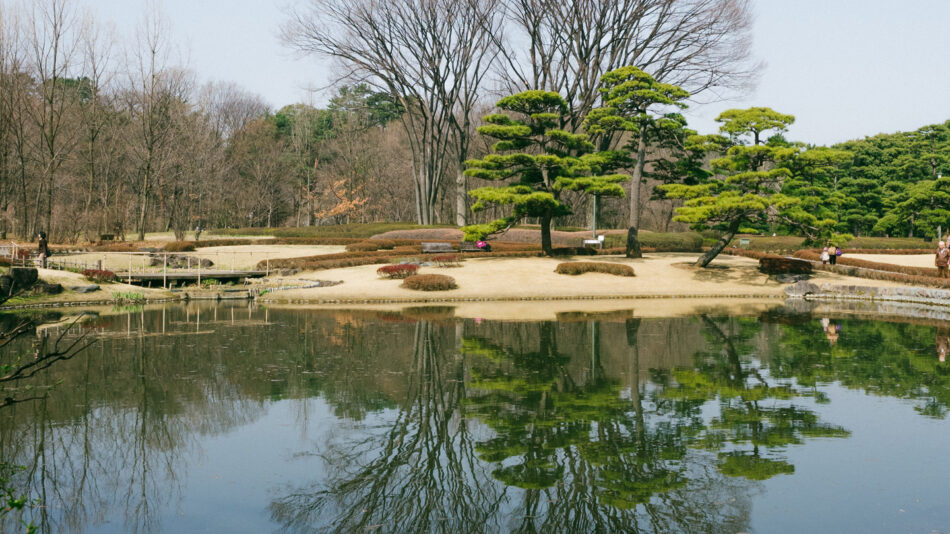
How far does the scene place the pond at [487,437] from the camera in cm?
665

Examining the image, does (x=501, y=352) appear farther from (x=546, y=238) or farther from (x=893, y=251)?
(x=893, y=251)

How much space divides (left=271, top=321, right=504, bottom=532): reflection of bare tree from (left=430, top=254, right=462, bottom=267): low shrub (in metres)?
21.8

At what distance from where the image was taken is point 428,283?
90.8ft

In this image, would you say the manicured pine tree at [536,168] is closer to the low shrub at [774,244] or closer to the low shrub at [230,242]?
the low shrub at [774,244]

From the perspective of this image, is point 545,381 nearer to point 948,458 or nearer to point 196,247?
point 948,458

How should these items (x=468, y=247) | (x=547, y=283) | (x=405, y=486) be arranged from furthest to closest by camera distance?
(x=468, y=247), (x=547, y=283), (x=405, y=486)

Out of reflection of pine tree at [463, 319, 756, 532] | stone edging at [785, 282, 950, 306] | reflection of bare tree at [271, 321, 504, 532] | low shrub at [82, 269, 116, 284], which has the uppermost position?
Answer: low shrub at [82, 269, 116, 284]

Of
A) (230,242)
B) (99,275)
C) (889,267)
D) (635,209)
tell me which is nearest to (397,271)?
(99,275)

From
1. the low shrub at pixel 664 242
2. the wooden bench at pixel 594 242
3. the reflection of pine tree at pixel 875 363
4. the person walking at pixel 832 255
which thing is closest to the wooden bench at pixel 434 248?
the wooden bench at pixel 594 242

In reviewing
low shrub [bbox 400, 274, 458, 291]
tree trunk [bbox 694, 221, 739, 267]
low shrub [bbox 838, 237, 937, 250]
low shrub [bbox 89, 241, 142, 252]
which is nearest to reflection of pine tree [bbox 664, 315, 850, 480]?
low shrub [bbox 400, 274, 458, 291]

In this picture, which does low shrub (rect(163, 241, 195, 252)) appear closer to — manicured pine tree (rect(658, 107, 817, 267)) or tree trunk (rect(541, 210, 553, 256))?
tree trunk (rect(541, 210, 553, 256))

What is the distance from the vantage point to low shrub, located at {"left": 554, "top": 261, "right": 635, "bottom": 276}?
99.1 ft

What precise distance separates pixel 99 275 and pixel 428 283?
1274 cm

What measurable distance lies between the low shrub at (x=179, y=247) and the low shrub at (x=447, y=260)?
15.7 metres
